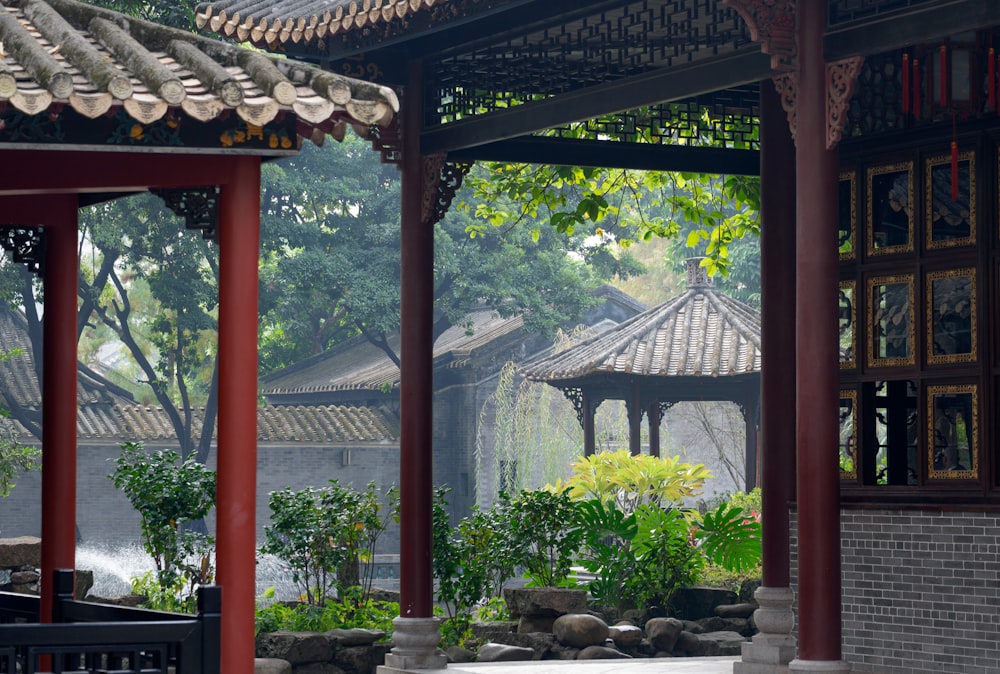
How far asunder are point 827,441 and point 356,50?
13.6 ft

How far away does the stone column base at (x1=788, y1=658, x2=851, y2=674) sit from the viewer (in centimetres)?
760

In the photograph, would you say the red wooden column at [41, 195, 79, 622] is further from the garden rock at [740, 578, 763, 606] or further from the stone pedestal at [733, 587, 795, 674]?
the garden rock at [740, 578, 763, 606]

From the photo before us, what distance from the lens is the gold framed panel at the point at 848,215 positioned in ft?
31.4

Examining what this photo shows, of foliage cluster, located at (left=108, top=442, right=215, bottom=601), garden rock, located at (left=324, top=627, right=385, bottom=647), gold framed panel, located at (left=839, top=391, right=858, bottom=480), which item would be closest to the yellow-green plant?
garden rock, located at (left=324, top=627, right=385, bottom=647)

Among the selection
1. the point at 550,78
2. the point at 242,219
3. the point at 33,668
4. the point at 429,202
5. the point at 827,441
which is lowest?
the point at 33,668

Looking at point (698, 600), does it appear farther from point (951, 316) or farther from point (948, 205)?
point (948, 205)

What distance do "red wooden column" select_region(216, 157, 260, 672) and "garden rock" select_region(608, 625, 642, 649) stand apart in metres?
6.44

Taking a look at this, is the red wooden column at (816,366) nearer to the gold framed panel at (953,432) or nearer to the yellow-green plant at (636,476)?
the gold framed panel at (953,432)

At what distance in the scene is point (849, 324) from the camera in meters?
9.62

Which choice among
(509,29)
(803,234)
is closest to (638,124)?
(509,29)

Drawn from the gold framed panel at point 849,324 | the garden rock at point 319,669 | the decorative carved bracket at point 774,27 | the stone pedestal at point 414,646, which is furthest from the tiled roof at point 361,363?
the decorative carved bracket at point 774,27

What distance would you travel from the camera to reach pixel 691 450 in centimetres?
3309

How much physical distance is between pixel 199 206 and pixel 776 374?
15.2 feet

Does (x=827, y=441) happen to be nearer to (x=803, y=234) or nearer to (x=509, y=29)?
(x=803, y=234)
